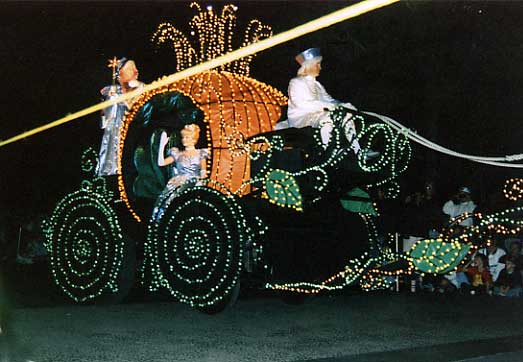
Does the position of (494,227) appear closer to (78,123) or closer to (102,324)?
(102,324)

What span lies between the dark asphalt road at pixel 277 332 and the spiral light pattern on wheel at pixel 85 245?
41cm

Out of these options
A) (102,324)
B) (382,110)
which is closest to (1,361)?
(102,324)

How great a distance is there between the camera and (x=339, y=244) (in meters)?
8.31

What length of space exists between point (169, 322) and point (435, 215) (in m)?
3.43

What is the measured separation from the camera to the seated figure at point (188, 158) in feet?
28.7

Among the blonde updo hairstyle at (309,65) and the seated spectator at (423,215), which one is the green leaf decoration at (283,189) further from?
the seated spectator at (423,215)

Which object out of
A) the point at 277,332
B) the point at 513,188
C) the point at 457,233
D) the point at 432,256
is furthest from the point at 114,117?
the point at 513,188

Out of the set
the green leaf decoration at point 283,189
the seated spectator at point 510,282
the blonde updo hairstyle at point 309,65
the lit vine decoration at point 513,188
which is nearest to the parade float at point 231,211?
the green leaf decoration at point 283,189

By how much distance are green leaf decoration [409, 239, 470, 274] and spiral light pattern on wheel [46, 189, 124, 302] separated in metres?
3.50

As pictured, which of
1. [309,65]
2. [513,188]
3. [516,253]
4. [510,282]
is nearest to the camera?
[513,188]

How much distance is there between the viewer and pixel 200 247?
25.8ft

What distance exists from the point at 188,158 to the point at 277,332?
243cm

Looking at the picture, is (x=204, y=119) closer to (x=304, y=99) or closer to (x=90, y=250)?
(x=304, y=99)

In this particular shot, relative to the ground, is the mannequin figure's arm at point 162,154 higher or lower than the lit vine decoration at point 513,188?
higher
